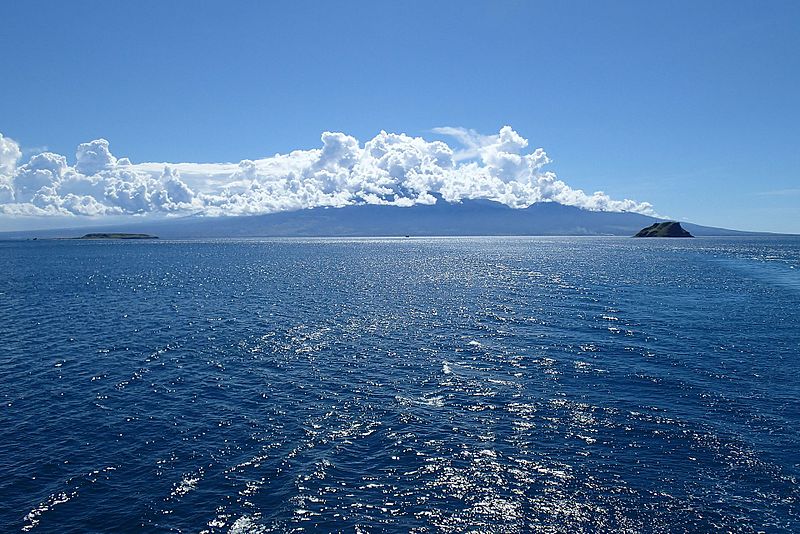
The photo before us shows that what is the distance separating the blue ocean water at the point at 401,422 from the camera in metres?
28.4

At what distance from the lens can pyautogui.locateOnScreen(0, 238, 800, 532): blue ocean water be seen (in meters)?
28.4

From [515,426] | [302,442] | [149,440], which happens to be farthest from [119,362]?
[515,426]

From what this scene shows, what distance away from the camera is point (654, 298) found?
104562 mm

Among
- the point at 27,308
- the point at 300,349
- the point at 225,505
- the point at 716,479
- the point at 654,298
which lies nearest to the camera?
the point at 225,505

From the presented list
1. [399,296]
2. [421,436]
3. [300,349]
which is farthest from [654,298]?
[421,436]

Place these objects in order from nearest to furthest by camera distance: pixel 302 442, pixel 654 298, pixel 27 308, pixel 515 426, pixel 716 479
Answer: pixel 716 479 → pixel 302 442 → pixel 515 426 → pixel 27 308 → pixel 654 298

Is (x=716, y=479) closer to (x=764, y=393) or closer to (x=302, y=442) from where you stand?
(x=764, y=393)

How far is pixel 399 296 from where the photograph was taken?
111562mm

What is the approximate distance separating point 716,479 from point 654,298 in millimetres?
80913

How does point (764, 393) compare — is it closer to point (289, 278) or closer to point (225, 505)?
point (225, 505)

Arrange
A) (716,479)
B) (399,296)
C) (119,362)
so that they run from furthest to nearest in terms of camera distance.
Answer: (399,296) < (119,362) < (716,479)

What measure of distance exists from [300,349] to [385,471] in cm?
3270

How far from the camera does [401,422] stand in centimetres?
3984

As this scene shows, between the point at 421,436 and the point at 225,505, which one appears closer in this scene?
the point at 225,505
